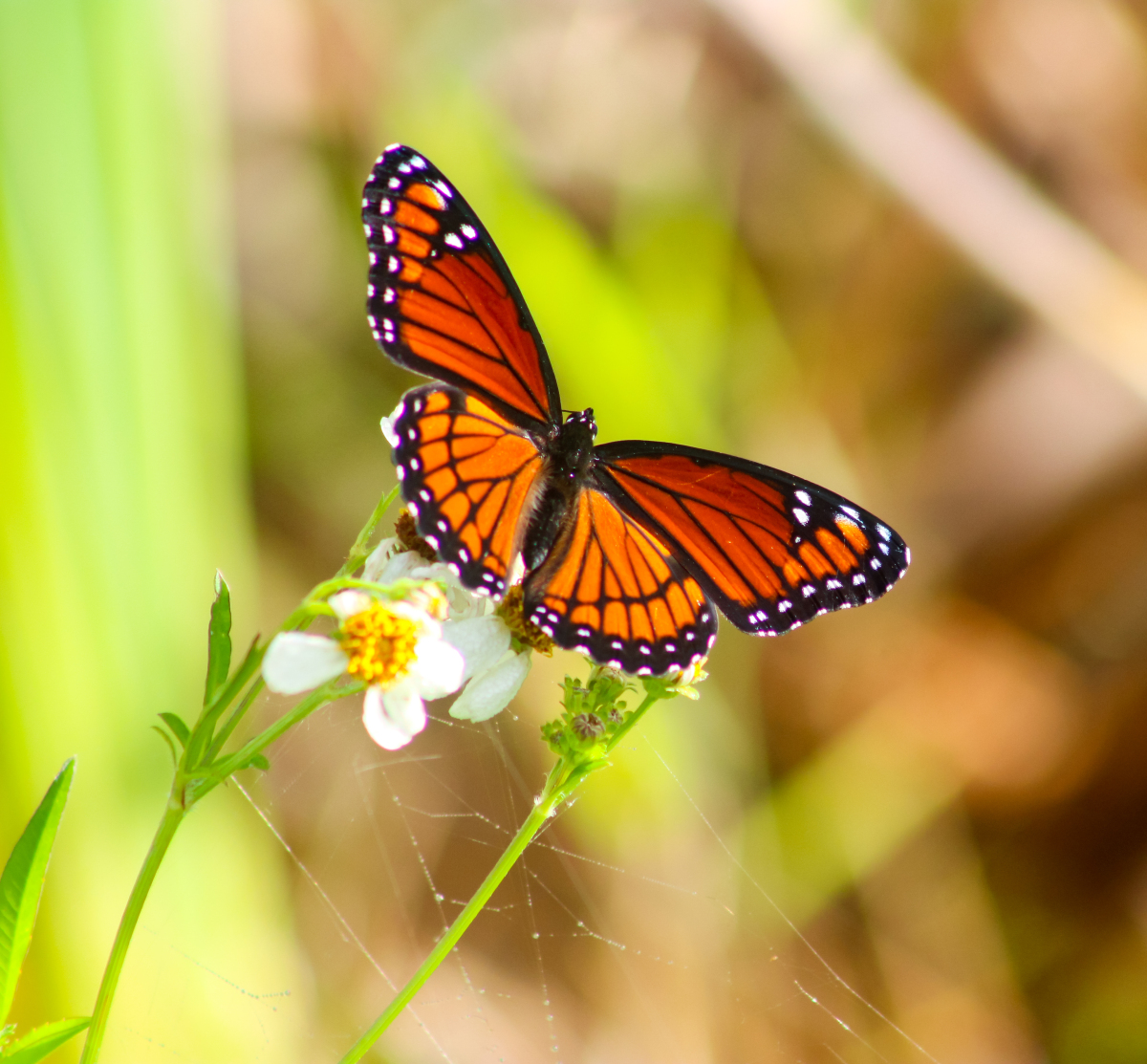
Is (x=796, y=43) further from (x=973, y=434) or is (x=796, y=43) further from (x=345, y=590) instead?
(x=345, y=590)

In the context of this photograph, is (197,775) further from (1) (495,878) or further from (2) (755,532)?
(2) (755,532)

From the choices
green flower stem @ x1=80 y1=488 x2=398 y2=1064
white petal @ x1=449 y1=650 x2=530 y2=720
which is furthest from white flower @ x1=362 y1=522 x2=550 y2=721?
green flower stem @ x1=80 y1=488 x2=398 y2=1064

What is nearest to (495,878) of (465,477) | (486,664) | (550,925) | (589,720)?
(589,720)

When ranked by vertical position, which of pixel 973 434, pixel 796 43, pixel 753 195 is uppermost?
pixel 796 43

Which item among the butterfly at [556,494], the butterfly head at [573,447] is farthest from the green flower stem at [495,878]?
the butterfly head at [573,447]

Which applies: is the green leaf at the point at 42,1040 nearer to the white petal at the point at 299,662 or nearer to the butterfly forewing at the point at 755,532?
the white petal at the point at 299,662

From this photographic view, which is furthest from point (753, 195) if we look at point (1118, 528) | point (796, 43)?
point (1118, 528)
